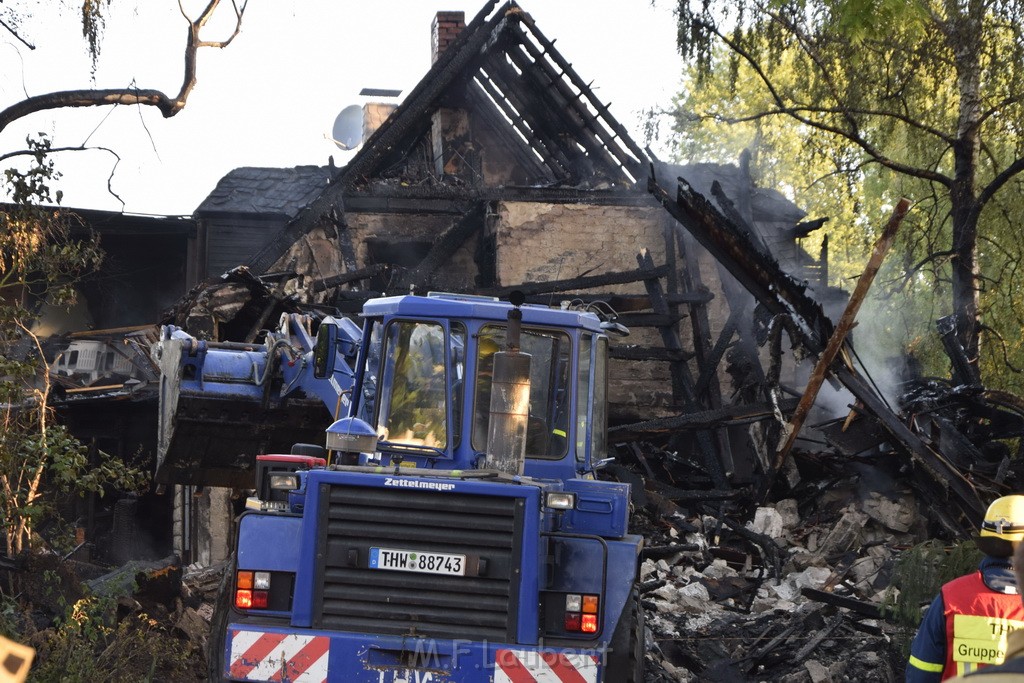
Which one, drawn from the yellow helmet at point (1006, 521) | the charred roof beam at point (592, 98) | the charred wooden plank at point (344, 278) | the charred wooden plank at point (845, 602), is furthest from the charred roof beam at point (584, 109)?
the yellow helmet at point (1006, 521)

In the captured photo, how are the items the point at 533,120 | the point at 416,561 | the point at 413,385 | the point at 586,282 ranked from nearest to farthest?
the point at 416,561 → the point at 413,385 → the point at 586,282 → the point at 533,120

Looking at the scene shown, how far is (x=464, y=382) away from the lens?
7.00m

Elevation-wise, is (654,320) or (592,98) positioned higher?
(592,98)

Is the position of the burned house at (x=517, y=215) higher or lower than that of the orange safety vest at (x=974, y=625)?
higher

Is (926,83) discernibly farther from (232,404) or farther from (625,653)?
(625,653)

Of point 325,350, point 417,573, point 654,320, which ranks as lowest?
point 417,573

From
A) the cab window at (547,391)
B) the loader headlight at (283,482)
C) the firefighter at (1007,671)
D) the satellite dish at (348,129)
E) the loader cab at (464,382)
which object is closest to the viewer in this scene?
the firefighter at (1007,671)

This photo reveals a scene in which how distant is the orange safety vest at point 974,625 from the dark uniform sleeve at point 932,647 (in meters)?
0.02

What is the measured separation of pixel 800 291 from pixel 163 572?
7.52 metres

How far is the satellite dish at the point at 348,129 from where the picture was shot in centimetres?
3120

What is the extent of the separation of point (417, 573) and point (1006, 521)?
115 inches

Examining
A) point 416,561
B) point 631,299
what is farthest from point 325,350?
point 631,299

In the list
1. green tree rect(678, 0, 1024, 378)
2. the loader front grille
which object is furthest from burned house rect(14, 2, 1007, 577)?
the loader front grille

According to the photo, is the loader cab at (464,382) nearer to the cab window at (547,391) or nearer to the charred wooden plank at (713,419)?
the cab window at (547,391)
